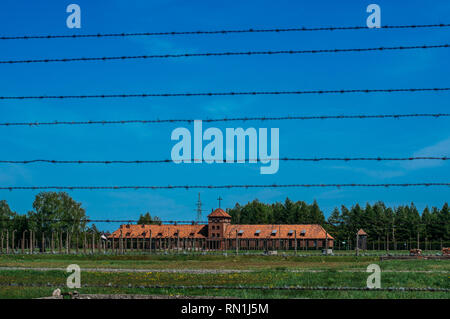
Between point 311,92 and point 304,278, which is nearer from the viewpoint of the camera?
point 311,92

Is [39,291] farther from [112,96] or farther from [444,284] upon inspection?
[444,284]

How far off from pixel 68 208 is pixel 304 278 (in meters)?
90.7

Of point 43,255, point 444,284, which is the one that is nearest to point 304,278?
point 444,284

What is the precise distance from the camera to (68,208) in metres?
106

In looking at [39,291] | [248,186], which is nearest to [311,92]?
[248,186]

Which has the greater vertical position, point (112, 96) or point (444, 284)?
point (112, 96)

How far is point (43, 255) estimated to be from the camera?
70.6 meters
